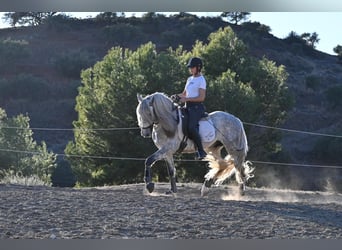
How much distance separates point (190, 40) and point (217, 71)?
926 inches

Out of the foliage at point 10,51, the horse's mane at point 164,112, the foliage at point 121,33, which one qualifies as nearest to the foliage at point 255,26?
the foliage at point 121,33

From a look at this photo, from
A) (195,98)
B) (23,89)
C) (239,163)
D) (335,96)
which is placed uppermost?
(335,96)

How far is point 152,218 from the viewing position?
691cm

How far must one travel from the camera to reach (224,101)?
1994cm

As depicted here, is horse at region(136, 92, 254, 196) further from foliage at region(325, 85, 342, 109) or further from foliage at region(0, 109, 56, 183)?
foliage at region(325, 85, 342, 109)

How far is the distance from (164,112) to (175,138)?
0.40 m

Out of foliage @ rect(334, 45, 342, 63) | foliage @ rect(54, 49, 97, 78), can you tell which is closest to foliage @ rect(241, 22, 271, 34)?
foliage @ rect(334, 45, 342, 63)

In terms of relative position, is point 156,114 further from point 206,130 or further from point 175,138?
point 206,130

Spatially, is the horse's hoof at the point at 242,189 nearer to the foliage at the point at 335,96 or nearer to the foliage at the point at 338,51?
the foliage at the point at 335,96

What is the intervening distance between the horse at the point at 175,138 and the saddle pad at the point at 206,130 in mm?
48

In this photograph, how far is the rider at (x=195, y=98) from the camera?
30.8 ft

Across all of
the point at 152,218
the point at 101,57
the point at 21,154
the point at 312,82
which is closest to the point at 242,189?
the point at 152,218

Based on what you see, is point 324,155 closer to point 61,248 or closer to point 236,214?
point 236,214

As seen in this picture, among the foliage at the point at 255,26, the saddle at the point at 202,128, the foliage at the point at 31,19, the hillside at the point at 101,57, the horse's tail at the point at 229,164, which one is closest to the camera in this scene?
the saddle at the point at 202,128
